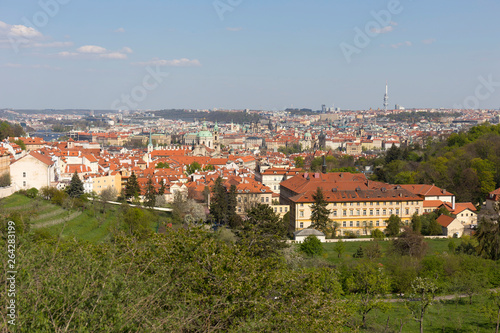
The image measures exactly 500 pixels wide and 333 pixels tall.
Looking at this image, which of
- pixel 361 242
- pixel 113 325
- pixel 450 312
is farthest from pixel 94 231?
pixel 113 325

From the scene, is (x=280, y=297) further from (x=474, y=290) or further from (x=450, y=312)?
(x=474, y=290)

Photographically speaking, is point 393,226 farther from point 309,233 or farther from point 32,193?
point 32,193

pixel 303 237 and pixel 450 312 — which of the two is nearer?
pixel 450 312

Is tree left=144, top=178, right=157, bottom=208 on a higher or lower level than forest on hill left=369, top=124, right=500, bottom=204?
lower

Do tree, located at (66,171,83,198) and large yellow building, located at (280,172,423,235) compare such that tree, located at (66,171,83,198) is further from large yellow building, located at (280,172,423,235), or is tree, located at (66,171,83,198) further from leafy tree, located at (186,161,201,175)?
leafy tree, located at (186,161,201,175)

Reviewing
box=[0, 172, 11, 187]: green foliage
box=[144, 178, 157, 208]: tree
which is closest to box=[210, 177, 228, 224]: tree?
box=[144, 178, 157, 208]: tree

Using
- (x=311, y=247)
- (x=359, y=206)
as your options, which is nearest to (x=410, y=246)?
(x=311, y=247)
